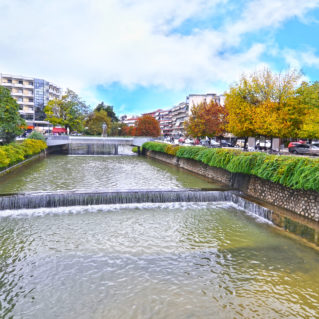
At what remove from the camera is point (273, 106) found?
3016 cm

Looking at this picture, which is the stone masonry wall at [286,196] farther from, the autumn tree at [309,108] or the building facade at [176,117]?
the building facade at [176,117]

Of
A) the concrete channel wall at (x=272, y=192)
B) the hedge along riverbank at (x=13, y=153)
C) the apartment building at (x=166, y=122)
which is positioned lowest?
the concrete channel wall at (x=272, y=192)

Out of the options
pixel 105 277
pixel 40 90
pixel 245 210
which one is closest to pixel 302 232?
pixel 245 210

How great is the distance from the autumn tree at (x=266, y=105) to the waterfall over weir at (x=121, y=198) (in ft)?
44.0

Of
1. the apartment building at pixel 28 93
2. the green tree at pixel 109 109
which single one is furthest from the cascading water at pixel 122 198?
the green tree at pixel 109 109

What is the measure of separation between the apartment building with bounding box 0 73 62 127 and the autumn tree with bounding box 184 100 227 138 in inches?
2552

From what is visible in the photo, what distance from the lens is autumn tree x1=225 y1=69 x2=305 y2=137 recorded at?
96.8 feet

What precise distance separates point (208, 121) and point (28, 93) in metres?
69.9

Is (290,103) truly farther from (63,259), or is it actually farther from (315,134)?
(63,259)

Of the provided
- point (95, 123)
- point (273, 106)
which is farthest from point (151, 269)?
point (95, 123)

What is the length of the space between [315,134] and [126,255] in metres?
27.0

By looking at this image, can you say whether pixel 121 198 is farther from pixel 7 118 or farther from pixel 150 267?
pixel 7 118

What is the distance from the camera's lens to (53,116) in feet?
→ 222

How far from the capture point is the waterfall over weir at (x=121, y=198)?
15914 millimetres
